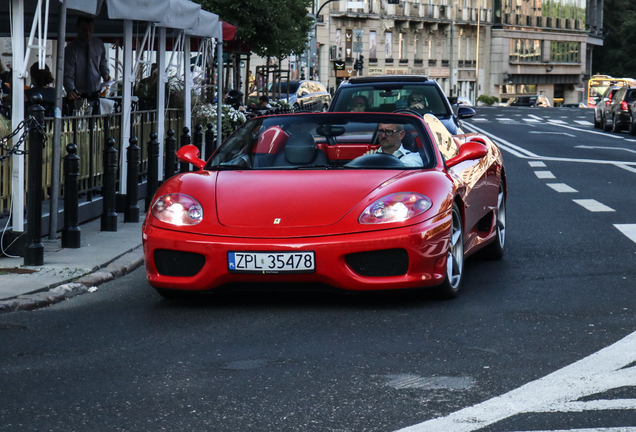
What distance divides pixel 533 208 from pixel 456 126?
1.31 meters

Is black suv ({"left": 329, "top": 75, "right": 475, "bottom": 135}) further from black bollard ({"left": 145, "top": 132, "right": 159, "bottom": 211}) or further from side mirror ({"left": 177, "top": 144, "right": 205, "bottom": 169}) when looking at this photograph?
side mirror ({"left": 177, "top": 144, "right": 205, "bottom": 169})

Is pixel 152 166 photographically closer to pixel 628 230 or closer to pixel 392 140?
pixel 628 230

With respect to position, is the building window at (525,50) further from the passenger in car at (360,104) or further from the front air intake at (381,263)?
the front air intake at (381,263)

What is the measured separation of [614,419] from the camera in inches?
173

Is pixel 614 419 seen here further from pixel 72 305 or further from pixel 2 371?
pixel 72 305

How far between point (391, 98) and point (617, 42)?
13262 cm

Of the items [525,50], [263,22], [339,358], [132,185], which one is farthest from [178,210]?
[525,50]

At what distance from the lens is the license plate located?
22.1 ft

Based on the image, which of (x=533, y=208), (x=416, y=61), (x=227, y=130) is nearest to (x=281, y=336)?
(x=533, y=208)

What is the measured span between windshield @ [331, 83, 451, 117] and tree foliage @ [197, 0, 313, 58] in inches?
767

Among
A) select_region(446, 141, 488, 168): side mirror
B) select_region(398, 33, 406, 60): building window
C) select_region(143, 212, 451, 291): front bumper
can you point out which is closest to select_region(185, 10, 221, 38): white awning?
select_region(446, 141, 488, 168): side mirror

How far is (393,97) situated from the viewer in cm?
1445

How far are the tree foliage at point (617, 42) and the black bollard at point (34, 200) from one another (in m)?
120

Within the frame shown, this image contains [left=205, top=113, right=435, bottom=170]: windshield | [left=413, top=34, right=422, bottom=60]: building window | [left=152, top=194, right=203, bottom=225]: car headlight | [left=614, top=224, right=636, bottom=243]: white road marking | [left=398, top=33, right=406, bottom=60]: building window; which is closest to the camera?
[left=152, top=194, right=203, bottom=225]: car headlight
